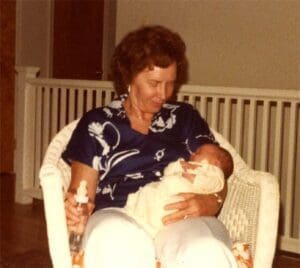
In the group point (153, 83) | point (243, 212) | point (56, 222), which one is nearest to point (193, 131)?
point (153, 83)

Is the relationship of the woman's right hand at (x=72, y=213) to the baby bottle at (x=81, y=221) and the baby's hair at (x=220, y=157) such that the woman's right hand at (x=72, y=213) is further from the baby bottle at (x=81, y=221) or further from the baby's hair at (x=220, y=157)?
the baby's hair at (x=220, y=157)

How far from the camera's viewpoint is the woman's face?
190cm

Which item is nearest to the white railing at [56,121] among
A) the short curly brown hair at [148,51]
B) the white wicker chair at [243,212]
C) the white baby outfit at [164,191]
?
the short curly brown hair at [148,51]

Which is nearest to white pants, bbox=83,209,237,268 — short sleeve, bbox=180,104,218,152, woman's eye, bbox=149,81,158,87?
short sleeve, bbox=180,104,218,152

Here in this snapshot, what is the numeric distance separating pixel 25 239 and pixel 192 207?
179 cm

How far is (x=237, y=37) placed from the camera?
4.12 m

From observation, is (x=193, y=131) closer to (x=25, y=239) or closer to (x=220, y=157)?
(x=220, y=157)

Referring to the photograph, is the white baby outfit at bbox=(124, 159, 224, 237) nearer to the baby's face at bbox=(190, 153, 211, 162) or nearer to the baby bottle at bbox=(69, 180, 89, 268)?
the baby's face at bbox=(190, 153, 211, 162)

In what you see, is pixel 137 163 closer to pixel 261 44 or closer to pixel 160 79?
pixel 160 79

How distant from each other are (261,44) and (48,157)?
8.15ft

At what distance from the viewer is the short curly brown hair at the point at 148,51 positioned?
1.90m

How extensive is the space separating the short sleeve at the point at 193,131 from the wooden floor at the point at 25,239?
1.23 m

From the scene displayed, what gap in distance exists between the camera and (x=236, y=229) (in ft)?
6.27

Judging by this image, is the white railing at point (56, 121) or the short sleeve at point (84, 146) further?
the white railing at point (56, 121)
